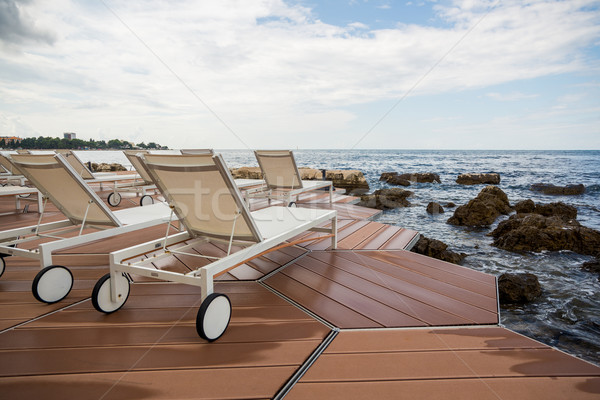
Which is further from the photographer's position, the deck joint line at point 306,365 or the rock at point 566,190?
the rock at point 566,190

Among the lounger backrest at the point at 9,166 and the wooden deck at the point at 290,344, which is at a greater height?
the lounger backrest at the point at 9,166

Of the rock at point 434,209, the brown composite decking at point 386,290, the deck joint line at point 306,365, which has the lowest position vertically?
the rock at point 434,209

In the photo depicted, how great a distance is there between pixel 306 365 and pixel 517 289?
2.95 meters

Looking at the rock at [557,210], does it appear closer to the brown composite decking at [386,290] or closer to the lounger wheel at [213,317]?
the brown composite decking at [386,290]

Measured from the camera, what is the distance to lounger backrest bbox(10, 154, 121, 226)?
267 cm

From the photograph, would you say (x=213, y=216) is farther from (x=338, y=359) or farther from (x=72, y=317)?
(x=338, y=359)

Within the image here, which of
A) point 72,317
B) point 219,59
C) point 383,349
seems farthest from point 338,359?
point 219,59

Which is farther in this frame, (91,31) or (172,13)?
(91,31)

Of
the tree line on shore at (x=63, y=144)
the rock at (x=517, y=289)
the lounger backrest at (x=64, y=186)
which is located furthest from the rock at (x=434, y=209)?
the tree line on shore at (x=63, y=144)

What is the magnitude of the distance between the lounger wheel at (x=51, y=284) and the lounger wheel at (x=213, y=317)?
1307mm

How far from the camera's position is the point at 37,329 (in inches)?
75.0

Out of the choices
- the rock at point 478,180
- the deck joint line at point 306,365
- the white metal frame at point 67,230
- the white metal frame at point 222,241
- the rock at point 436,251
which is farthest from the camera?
the rock at point 478,180

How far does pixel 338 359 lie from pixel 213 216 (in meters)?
1.33

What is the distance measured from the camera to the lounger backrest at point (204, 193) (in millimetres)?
2152
